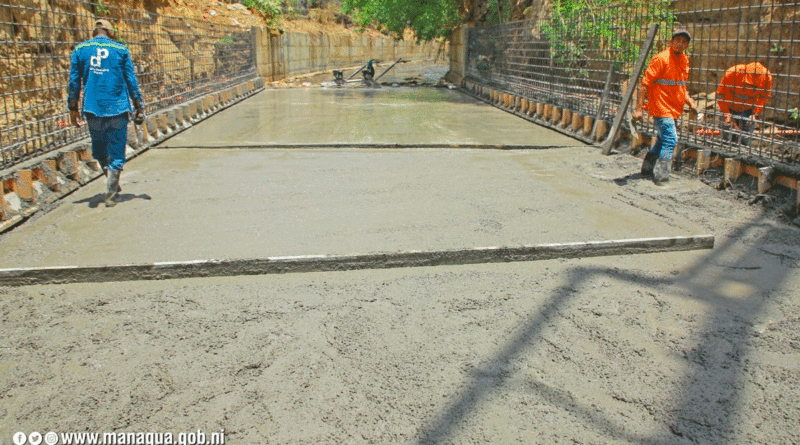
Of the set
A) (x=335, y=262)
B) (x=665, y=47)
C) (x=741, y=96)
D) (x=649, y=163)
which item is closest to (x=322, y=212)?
(x=335, y=262)

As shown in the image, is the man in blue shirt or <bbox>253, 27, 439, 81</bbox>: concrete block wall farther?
<bbox>253, 27, 439, 81</bbox>: concrete block wall

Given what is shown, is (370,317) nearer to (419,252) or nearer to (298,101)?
(419,252)

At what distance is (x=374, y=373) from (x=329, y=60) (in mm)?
31610

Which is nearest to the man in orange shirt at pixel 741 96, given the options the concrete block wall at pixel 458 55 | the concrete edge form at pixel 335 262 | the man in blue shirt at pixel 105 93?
the concrete edge form at pixel 335 262

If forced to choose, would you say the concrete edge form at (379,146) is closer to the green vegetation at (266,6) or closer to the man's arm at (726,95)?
the man's arm at (726,95)

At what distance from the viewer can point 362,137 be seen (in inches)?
426

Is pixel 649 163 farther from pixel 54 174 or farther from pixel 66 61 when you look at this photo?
pixel 66 61

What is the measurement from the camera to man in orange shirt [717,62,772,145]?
7.26 m

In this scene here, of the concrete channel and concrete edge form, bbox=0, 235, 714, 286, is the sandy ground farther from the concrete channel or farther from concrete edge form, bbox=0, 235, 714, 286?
the concrete channel

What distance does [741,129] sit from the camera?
755 centimetres

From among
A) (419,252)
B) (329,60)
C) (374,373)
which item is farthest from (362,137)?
(329,60)

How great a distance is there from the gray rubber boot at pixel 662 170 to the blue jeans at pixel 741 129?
0.78m

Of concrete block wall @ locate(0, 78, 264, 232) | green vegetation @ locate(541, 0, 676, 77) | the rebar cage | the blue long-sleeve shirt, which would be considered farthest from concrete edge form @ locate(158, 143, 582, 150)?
the blue long-sleeve shirt

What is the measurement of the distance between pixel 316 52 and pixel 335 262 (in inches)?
1101
